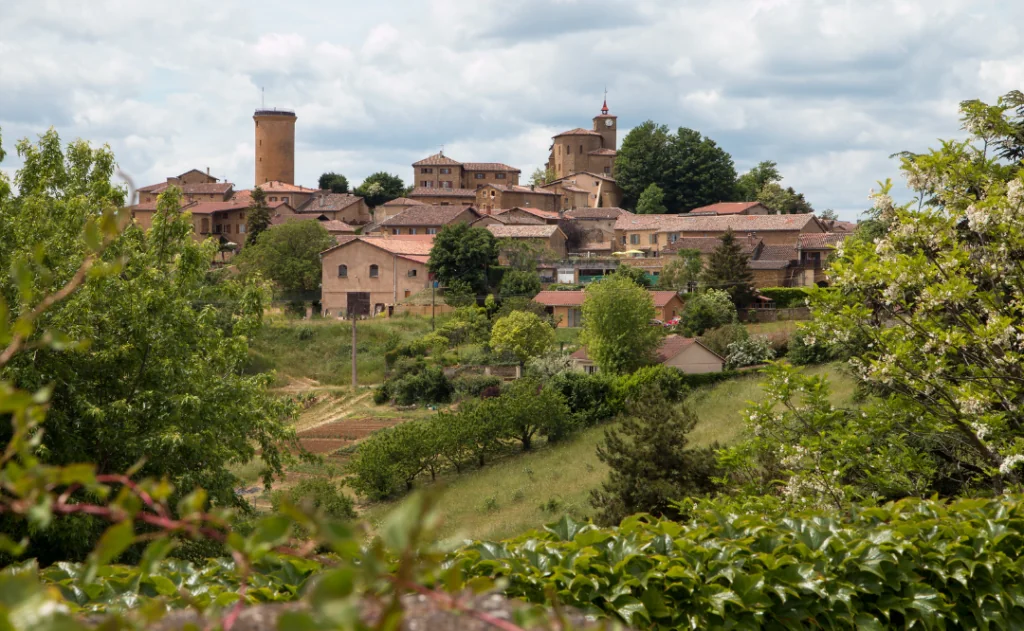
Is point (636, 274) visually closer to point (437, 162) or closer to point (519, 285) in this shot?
point (519, 285)

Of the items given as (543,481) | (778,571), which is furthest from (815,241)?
(778,571)

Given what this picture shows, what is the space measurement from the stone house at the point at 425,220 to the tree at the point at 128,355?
58.3 metres

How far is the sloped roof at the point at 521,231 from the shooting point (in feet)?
216

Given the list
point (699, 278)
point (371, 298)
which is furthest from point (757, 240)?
point (371, 298)

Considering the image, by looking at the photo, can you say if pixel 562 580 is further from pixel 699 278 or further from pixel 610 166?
pixel 610 166

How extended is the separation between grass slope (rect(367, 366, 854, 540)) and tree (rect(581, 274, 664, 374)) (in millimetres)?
4528

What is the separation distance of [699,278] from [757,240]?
10915 millimetres

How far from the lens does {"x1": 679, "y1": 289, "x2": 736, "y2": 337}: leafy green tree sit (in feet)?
154

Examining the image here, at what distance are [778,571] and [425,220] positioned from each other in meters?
69.1

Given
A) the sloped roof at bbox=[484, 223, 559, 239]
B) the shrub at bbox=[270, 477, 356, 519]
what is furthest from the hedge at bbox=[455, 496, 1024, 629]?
the sloped roof at bbox=[484, 223, 559, 239]

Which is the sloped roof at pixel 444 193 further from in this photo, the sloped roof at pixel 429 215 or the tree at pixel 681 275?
the tree at pixel 681 275

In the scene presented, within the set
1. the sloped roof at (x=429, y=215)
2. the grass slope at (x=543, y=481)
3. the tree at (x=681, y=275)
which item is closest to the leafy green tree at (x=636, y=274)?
the tree at (x=681, y=275)

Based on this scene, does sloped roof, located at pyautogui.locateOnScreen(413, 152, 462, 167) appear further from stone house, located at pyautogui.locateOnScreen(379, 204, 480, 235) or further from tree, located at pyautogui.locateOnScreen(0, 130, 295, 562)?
tree, located at pyautogui.locateOnScreen(0, 130, 295, 562)

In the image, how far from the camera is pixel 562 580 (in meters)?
4.90
